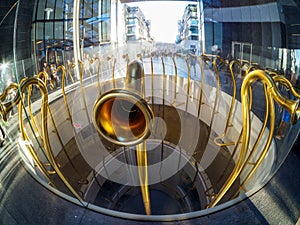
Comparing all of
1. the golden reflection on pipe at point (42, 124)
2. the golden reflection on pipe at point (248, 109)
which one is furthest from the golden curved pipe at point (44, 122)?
the golden reflection on pipe at point (248, 109)

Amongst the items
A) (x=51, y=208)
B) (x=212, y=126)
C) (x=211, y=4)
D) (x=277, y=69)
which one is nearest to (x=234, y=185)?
(x=212, y=126)

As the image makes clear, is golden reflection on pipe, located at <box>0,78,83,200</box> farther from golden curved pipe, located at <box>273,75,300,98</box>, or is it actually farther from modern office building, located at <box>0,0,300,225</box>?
golden curved pipe, located at <box>273,75,300,98</box>

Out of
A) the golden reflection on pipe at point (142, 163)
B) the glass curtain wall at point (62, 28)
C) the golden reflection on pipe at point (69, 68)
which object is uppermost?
the glass curtain wall at point (62, 28)

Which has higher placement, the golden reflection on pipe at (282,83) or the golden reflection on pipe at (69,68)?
the golden reflection on pipe at (69,68)

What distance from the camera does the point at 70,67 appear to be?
453 mm

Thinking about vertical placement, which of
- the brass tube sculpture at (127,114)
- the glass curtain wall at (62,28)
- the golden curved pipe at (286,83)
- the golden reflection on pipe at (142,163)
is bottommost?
the golden reflection on pipe at (142,163)

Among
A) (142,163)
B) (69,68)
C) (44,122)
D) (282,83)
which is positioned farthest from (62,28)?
(282,83)

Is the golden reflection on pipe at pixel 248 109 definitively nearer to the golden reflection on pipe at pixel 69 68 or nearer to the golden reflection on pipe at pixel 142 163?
the golden reflection on pipe at pixel 142 163

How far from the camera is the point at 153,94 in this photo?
457mm

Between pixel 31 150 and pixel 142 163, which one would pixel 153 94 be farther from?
pixel 31 150

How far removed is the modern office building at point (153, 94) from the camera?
1.39 ft

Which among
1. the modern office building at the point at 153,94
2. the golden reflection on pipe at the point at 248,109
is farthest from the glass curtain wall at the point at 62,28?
the golden reflection on pipe at the point at 248,109

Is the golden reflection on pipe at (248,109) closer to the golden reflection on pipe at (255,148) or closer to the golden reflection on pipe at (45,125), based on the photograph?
the golden reflection on pipe at (255,148)

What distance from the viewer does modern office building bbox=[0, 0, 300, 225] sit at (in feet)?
1.39
